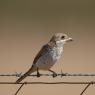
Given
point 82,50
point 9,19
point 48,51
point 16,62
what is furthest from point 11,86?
point 48,51

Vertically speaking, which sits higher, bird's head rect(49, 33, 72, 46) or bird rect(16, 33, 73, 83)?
bird's head rect(49, 33, 72, 46)

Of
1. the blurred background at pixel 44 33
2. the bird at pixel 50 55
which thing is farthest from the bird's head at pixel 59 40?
the blurred background at pixel 44 33

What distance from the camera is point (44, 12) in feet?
41.5

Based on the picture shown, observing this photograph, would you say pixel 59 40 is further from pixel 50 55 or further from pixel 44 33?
pixel 44 33

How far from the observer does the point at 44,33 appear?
11938 mm

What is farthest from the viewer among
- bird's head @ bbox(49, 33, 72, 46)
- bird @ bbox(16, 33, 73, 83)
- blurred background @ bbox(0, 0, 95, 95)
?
blurred background @ bbox(0, 0, 95, 95)

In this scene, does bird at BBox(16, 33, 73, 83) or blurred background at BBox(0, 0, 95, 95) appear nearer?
bird at BBox(16, 33, 73, 83)

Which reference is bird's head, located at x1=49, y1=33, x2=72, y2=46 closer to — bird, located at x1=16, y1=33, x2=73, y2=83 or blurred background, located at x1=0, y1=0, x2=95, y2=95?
bird, located at x1=16, y1=33, x2=73, y2=83

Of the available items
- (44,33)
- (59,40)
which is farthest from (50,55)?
(44,33)

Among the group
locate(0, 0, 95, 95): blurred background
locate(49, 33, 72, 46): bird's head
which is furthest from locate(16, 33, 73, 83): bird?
locate(0, 0, 95, 95): blurred background

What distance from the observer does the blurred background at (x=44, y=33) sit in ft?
35.0

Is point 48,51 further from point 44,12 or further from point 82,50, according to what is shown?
point 44,12

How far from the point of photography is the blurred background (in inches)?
420

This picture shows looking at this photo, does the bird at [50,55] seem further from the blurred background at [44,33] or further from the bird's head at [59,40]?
the blurred background at [44,33]
